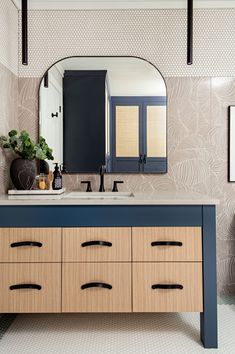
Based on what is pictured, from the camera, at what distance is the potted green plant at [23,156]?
244 centimetres

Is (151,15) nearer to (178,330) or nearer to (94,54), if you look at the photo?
(94,54)

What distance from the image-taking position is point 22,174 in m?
2.45

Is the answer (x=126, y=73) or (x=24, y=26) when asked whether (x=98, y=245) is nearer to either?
(x=126, y=73)

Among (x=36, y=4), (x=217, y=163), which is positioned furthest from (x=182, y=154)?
(x=36, y=4)

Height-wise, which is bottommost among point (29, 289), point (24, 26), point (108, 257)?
point (29, 289)

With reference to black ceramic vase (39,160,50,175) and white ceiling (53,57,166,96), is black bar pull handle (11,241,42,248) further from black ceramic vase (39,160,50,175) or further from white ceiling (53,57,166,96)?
white ceiling (53,57,166,96)

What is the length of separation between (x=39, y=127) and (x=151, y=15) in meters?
1.29

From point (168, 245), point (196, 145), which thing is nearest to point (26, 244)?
point (168, 245)

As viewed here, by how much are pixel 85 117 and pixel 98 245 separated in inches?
45.8

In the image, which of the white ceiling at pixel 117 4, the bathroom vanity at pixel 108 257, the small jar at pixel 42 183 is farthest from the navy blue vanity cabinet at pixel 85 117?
the bathroom vanity at pixel 108 257

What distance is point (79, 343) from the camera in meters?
2.10

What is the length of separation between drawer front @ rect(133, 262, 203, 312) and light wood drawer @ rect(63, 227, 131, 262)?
130 millimetres

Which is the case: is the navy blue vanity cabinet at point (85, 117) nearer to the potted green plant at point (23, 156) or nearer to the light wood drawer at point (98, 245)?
the potted green plant at point (23, 156)

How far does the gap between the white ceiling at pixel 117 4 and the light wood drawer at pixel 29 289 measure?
80.4 inches
